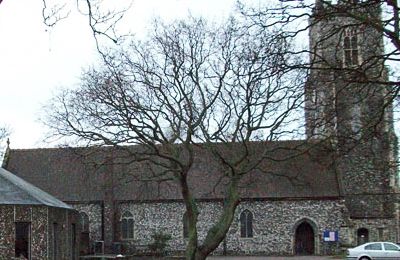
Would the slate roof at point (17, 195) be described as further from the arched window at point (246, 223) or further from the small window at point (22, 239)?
the arched window at point (246, 223)

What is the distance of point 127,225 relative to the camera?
48.1 metres

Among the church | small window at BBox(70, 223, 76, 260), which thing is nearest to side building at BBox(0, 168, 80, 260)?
small window at BBox(70, 223, 76, 260)

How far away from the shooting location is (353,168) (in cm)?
5044

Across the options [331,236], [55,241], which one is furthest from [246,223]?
[55,241]

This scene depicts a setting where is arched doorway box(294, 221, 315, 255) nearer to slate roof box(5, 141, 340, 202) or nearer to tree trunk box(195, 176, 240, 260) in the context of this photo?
slate roof box(5, 141, 340, 202)

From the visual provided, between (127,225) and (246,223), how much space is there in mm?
8544

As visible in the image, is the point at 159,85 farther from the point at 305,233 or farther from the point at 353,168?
the point at 353,168

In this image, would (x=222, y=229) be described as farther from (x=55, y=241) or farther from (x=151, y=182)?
(x=151, y=182)

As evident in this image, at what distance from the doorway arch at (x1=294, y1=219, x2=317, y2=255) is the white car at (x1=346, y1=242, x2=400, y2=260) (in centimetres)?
1115

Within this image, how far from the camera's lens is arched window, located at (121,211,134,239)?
4800 cm

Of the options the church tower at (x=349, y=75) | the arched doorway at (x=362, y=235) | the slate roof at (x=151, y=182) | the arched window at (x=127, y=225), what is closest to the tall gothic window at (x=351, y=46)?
the church tower at (x=349, y=75)

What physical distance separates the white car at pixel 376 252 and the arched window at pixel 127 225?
18.7 metres

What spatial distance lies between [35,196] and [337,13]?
23.9 metres

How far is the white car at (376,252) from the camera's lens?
33.6 m
